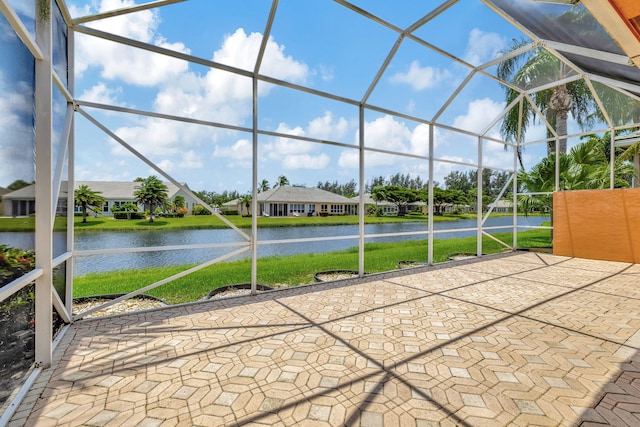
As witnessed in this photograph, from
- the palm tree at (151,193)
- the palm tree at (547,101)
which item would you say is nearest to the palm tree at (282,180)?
the palm tree at (151,193)

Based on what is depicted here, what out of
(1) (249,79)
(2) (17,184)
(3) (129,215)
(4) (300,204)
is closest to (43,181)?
(2) (17,184)

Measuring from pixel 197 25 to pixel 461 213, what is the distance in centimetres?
3014

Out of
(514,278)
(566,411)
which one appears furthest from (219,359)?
(514,278)

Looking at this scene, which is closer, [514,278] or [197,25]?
[197,25]

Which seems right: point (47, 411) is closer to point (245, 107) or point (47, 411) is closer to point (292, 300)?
point (292, 300)

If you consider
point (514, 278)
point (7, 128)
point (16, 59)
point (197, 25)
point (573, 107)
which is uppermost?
point (573, 107)

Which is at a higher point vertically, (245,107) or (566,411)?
(245,107)

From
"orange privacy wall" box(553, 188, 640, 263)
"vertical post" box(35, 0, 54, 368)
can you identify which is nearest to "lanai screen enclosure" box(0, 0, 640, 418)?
"vertical post" box(35, 0, 54, 368)

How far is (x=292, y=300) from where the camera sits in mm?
4148

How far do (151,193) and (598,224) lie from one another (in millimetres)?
17210

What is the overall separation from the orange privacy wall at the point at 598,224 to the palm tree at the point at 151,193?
1546 cm

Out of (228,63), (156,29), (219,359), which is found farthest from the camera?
(228,63)

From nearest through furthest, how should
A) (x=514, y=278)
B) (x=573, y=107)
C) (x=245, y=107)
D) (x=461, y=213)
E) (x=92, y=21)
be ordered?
(x=92, y=21) → (x=245, y=107) → (x=514, y=278) → (x=573, y=107) → (x=461, y=213)

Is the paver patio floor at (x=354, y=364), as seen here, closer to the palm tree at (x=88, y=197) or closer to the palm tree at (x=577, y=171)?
the palm tree at (x=88, y=197)
